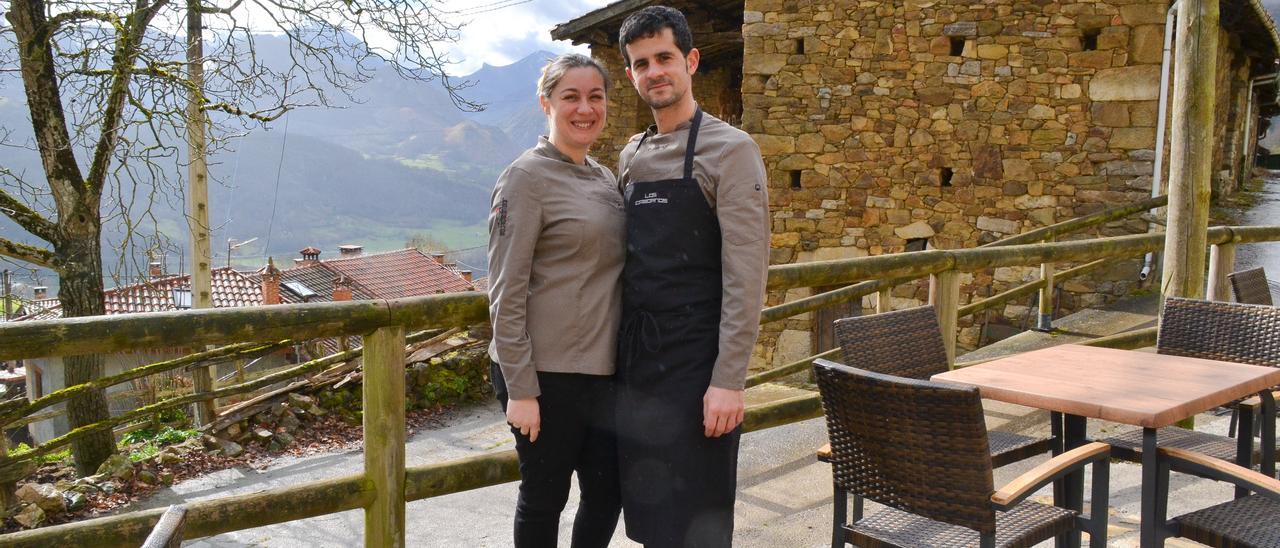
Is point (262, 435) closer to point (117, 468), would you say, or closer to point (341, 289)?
point (117, 468)

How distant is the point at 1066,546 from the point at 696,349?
1.15 meters

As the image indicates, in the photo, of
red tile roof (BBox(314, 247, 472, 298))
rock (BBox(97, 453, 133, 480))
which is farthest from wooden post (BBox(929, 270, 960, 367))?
red tile roof (BBox(314, 247, 472, 298))

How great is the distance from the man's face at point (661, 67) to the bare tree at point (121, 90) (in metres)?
6.13

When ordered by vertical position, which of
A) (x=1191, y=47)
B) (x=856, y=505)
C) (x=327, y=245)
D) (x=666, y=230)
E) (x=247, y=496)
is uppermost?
(x=1191, y=47)

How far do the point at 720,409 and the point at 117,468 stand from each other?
6494 mm

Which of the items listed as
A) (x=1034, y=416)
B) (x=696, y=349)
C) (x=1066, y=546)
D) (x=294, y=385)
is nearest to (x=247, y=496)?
(x=696, y=349)

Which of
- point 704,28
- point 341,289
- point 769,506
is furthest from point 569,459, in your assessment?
point 341,289

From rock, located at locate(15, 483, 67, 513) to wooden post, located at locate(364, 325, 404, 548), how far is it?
16.9 feet

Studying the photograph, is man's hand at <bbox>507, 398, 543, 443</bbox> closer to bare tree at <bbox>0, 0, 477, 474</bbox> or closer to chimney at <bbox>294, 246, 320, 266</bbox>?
bare tree at <bbox>0, 0, 477, 474</bbox>

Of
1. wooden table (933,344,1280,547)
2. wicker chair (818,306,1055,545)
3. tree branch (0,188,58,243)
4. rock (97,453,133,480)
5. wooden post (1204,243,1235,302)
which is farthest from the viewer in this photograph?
tree branch (0,188,58,243)

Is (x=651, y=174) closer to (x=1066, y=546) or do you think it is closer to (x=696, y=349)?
(x=696, y=349)

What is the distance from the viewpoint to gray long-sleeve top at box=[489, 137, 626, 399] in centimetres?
182

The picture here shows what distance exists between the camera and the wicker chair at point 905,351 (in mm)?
2707

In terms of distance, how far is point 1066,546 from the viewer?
2254 mm
